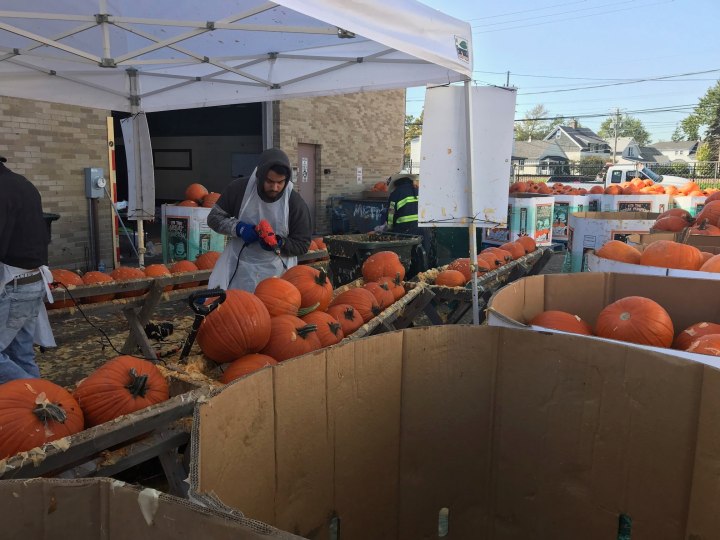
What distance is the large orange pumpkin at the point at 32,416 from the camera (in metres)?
2.07

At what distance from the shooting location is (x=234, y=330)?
2.92 metres

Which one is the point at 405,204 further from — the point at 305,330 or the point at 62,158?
the point at 62,158

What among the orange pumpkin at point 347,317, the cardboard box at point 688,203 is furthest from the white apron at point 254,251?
the cardboard box at point 688,203

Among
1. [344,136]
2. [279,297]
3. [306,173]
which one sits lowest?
[279,297]

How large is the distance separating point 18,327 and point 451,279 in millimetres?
3798

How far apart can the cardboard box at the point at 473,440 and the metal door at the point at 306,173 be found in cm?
1415

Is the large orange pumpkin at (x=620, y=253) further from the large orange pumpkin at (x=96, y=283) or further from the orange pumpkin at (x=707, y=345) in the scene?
the large orange pumpkin at (x=96, y=283)

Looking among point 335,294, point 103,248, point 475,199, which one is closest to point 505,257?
point 475,199

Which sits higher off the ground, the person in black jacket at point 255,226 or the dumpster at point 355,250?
the person in black jacket at point 255,226

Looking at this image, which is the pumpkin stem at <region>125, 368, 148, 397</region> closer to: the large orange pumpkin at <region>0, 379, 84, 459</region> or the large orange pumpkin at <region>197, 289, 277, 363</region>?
the large orange pumpkin at <region>0, 379, 84, 459</region>

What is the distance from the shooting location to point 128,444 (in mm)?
2203

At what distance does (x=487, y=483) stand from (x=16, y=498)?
1.70m

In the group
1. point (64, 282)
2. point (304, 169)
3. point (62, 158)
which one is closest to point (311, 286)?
point (64, 282)

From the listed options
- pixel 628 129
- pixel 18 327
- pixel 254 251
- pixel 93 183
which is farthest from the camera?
pixel 628 129
